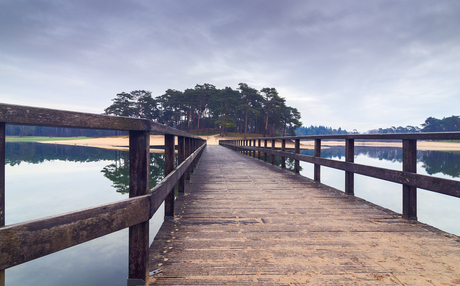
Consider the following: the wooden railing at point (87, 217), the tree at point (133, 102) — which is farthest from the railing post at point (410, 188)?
the tree at point (133, 102)

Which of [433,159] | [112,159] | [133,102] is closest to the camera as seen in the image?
[112,159]

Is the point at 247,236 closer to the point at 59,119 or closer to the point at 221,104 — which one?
the point at 59,119

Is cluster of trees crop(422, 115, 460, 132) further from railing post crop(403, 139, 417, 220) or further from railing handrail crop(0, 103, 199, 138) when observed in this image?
railing handrail crop(0, 103, 199, 138)

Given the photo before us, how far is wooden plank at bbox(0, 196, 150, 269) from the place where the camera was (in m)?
0.96

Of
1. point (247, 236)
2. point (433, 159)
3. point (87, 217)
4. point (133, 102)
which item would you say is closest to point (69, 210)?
point (247, 236)

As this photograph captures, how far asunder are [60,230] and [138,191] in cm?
58

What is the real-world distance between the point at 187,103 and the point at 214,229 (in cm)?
6692

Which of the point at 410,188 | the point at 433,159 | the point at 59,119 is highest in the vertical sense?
the point at 59,119

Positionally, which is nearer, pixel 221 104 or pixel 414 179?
pixel 414 179

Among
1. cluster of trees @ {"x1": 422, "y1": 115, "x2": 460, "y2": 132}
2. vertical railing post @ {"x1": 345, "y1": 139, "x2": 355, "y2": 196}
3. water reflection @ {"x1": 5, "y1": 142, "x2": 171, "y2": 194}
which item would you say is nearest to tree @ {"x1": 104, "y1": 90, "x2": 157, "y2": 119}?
water reflection @ {"x1": 5, "y1": 142, "x2": 171, "y2": 194}

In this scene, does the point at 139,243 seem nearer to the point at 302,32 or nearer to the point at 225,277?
the point at 225,277

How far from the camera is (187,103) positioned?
67062 mm

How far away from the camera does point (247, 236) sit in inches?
96.7

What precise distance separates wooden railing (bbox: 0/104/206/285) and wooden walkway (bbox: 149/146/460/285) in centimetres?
49
